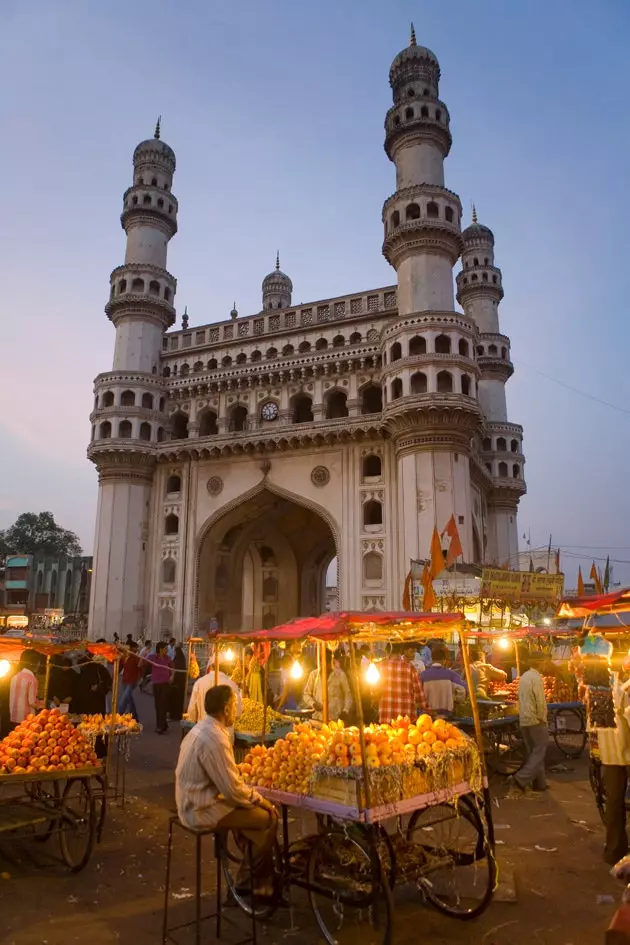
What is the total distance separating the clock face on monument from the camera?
2928 cm

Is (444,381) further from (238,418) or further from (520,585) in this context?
(238,418)

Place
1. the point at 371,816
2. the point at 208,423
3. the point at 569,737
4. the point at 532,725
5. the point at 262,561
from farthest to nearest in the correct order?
the point at 262,561
the point at 208,423
the point at 569,737
the point at 532,725
the point at 371,816

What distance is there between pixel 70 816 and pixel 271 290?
39626mm

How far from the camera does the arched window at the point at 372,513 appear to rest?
85.6 ft

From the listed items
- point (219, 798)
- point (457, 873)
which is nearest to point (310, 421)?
point (457, 873)

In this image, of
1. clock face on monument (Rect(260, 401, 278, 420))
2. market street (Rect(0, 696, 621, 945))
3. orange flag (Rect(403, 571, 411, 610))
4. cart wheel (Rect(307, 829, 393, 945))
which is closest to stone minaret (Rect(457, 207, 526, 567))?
clock face on monument (Rect(260, 401, 278, 420))

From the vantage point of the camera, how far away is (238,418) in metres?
30.9

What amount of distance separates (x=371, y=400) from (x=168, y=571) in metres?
11.8

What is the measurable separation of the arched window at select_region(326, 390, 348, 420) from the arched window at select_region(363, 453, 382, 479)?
8.90ft

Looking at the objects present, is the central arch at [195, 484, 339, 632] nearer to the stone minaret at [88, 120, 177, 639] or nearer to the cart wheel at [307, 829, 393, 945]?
the stone minaret at [88, 120, 177, 639]

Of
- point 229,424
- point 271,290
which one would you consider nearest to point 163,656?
point 229,424

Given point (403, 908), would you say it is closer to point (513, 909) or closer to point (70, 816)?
point (513, 909)

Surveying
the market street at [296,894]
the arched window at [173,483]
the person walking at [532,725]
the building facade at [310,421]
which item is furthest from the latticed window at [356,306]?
the market street at [296,894]

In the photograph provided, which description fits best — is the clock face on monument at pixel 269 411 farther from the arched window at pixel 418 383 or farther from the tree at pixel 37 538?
the tree at pixel 37 538
